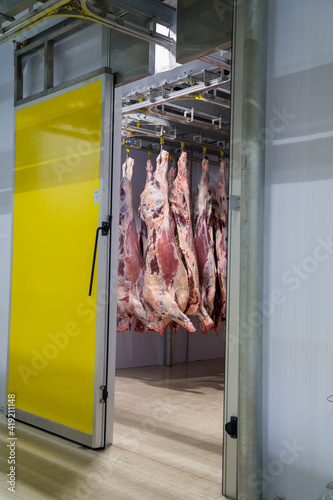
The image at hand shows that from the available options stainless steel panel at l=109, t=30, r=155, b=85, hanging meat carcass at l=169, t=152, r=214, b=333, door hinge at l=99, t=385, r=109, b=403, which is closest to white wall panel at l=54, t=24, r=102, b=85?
stainless steel panel at l=109, t=30, r=155, b=85

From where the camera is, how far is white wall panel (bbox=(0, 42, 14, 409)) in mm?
5191

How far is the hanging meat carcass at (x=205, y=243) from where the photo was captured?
5645 mm

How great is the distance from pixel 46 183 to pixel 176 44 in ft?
5.30

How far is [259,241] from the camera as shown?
3.13 meters

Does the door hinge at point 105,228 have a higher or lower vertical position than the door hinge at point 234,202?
lower

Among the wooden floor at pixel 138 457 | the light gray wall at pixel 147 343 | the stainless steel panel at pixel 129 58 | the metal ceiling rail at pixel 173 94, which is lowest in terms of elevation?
the wooden floor at pixel 138 457

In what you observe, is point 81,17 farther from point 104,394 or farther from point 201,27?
point 104,394

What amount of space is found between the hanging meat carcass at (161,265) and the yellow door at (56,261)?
1.16 m

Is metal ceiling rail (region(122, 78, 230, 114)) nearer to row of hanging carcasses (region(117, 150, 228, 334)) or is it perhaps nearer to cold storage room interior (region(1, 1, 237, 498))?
cold storage room interior (region(1, 1, 237, 498))

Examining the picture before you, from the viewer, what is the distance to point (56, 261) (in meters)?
4.58

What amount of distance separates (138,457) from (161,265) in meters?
2.01

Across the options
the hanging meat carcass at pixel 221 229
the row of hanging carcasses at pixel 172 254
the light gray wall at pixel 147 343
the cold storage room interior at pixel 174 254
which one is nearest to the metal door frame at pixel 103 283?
the cold storage room interior at pixel 174 254

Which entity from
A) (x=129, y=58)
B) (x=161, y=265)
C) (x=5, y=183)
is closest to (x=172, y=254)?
(x=161, y=265)

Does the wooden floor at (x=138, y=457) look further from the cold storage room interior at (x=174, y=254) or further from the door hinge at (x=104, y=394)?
the door hinge at (x=104, y=394)
